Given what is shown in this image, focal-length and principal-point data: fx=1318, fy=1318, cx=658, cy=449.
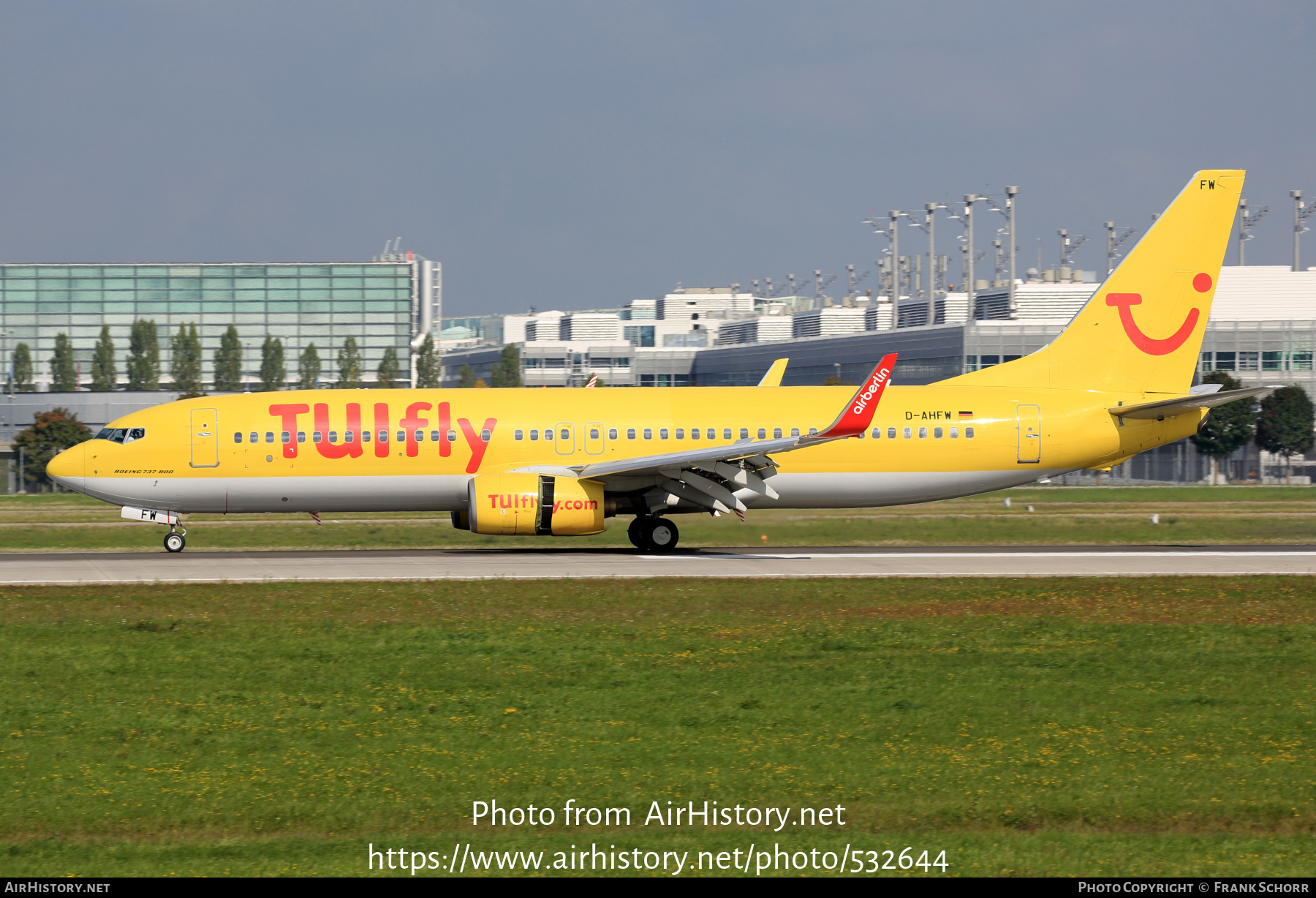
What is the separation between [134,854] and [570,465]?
2318 cm

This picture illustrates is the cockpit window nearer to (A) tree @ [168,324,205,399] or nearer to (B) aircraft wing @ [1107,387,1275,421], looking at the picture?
(B) aircraft wing @ [1107,387,1275,421]

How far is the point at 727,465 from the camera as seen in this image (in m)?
31.9

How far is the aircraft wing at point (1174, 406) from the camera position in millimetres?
32375

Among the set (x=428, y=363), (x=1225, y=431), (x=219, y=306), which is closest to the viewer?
(x=1225, y=431)

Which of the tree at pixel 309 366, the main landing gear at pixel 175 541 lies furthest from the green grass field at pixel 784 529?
the tree at pixel 309 366

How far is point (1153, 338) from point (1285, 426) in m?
61.8

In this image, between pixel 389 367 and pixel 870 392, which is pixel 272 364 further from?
pixel 870 392

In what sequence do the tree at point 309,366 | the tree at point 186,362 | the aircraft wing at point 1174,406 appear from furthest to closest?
the tree at point 309,366, the tree at point 186,362, the aircraft wing at point 1174,406

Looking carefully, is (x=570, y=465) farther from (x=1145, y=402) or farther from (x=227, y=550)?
(x=1145, y=402)

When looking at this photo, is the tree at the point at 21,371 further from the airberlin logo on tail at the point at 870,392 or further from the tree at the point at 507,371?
the airberlin logo on tail at the point at 870,392

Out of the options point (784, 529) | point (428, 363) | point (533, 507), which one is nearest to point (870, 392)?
point (533, 507)

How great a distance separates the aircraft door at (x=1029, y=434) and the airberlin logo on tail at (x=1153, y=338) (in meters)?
3.69

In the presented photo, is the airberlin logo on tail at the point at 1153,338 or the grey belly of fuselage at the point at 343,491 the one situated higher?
the airberlin logo on tail at the point at 1153,338

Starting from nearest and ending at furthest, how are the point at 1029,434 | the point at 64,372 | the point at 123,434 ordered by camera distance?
the point at 123,434 < the point at 1029,434 < the point at 64,372
